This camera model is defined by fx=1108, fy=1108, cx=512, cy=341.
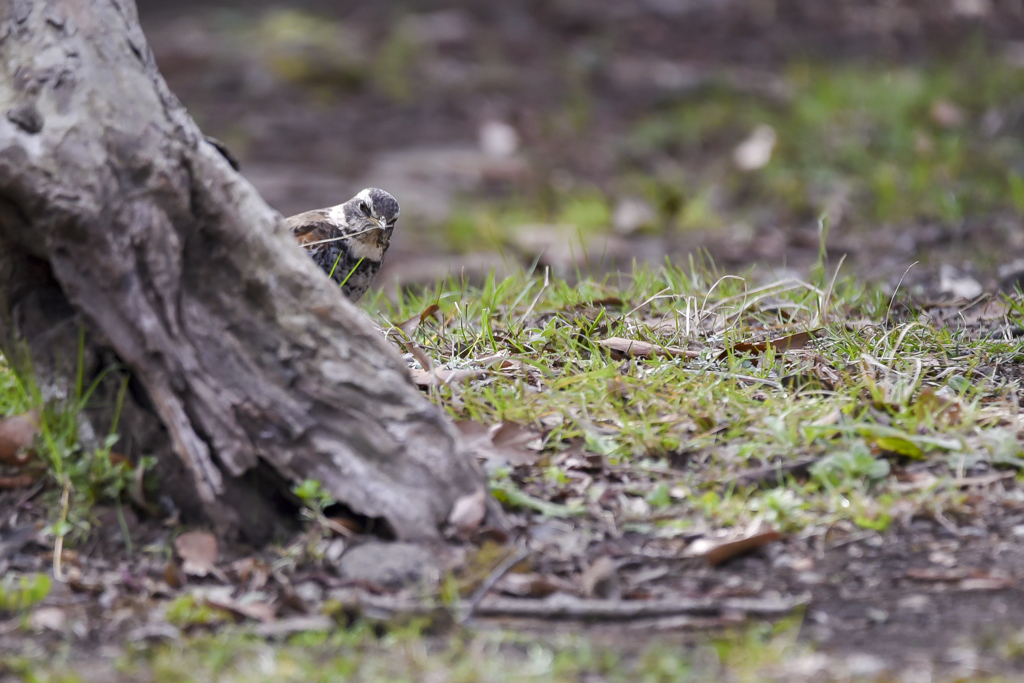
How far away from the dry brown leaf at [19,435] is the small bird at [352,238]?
5.47 ft

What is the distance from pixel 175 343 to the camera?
10.5 feet

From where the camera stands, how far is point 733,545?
10.3ft

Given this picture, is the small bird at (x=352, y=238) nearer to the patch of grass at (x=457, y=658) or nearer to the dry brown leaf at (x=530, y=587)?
the dry brown leaf at (x=530, y=587)

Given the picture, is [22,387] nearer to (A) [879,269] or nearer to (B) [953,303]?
(B) [953,303]

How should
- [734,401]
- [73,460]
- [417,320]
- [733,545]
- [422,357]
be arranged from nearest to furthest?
[733,545] → [73,460] → [734,401] → [422,357] → [417,320]

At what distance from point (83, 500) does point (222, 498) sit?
0.47 meters

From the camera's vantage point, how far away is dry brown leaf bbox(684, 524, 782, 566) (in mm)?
3156

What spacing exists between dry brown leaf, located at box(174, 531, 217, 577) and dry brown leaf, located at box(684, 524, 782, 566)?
1.37 m

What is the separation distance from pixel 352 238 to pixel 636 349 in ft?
5.03

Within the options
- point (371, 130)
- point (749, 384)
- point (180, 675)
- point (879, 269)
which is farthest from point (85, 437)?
point (371, 130)

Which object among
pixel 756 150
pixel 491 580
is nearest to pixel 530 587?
pixel 491 580

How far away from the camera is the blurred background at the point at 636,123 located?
324 inches

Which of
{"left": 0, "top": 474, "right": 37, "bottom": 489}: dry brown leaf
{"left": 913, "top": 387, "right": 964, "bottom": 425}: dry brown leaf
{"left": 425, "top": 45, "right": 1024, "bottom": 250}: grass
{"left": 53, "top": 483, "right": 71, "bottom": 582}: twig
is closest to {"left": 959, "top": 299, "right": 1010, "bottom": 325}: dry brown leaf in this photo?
{"left": 913, "top": 387, "right": 964, "bottom": 425}: dry brown leaf

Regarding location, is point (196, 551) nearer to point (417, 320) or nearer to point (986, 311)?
point (417, 320)
